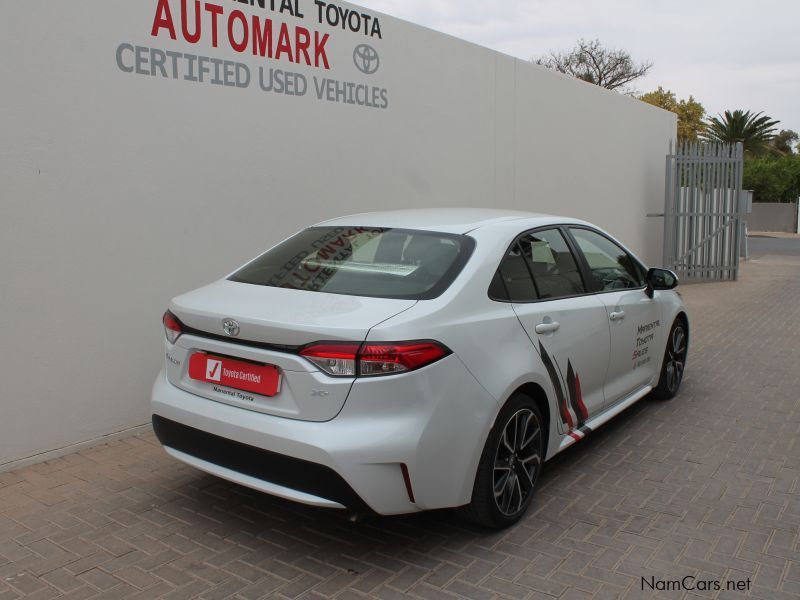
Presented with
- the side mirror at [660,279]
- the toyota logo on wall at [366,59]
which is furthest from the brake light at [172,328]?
the toyota logo on wall at [366,59]

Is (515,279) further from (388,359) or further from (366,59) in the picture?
(366,59)

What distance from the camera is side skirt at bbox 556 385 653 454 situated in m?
4.30

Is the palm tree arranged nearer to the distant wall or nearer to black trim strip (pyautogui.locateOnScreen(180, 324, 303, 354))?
the distant wall

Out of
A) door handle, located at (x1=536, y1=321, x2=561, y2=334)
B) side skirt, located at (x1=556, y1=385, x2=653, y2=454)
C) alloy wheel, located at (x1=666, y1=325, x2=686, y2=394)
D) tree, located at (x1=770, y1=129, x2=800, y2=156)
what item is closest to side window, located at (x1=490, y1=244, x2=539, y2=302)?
door handle, located at (x1=536, y1=321, x2=561, y2=334)

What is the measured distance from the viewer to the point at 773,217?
3903 cm

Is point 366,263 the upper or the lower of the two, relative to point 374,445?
upper

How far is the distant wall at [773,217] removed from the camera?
3844cm

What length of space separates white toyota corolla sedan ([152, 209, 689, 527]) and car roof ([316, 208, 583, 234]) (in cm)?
2

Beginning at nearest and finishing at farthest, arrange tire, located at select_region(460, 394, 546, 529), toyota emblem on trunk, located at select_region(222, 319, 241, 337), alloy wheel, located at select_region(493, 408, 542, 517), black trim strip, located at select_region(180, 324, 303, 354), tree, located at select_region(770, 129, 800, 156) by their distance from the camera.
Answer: black trim strip, located at select_region(180, 324, 303, 354), toyota emblem on trunk, located at select_region(222, 319, 241, 337), tire, located at select_region(460, 394, 546, 529), alloy wheel, located at select_region(493, 408, 542, 517), tree, located at select_region(770, 129, 800, 156)

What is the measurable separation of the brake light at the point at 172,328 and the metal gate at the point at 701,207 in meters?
11.8

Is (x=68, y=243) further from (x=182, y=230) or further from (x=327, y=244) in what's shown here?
(x=327, y=244)

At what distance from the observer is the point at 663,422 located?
18.1 feet

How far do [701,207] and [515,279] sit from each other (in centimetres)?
1145

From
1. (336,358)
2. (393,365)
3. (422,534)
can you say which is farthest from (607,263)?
(336,358)
